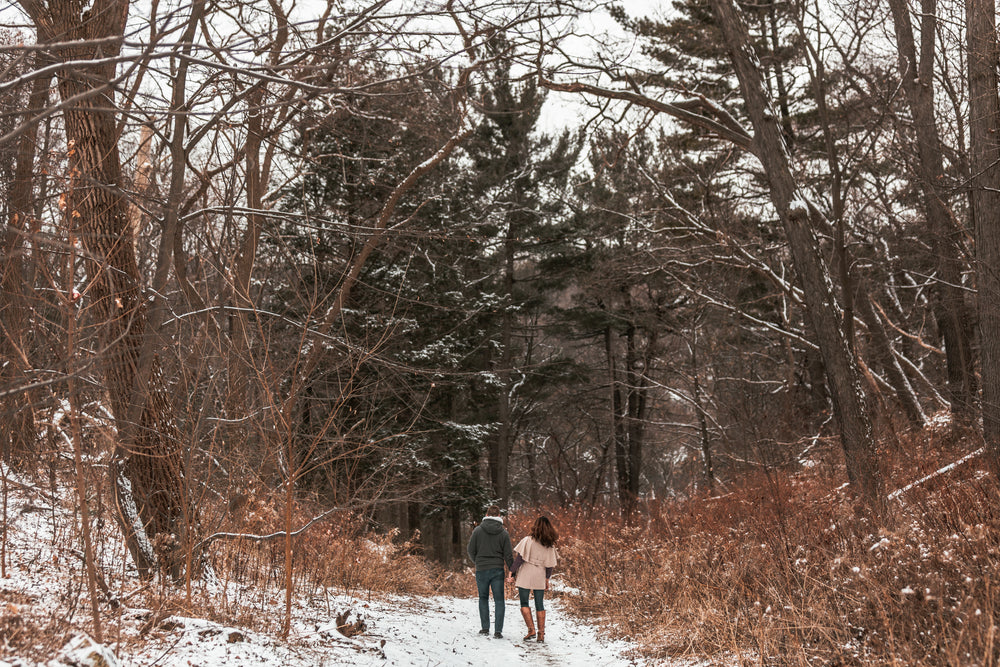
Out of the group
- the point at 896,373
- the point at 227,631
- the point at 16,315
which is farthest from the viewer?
the point at 896,373

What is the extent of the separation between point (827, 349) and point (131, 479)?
7.27 meters

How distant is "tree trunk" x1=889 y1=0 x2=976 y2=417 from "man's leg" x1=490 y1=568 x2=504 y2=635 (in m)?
6.73

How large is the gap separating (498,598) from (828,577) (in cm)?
379

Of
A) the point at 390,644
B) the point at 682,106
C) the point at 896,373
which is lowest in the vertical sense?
the point at 390,644

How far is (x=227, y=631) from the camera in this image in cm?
510

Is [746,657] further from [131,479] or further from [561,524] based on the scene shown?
[561,524]

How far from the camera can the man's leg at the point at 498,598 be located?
7.98 metres

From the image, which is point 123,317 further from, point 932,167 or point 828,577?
point 932,167

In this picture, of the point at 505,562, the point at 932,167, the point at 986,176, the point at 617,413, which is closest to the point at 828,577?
the point at 505,562

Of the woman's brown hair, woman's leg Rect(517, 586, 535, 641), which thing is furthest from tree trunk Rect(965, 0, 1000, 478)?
woman's leg Rect(517, 586, 535, 641)

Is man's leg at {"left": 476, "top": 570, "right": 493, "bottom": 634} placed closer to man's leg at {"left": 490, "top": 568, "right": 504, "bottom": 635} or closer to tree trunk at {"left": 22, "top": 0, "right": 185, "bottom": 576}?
man's leg at {"left": 490, "top": 568, "right": 504, "bottom": 635}

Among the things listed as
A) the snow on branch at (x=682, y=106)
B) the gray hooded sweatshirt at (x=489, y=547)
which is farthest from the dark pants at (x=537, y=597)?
Result: the snow on branch at (x=682, y=106)

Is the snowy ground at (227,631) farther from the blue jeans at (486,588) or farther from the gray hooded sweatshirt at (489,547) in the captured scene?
the gray hooded sweatshirt at (489,547)

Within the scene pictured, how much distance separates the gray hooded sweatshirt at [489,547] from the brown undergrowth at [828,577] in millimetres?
1554
